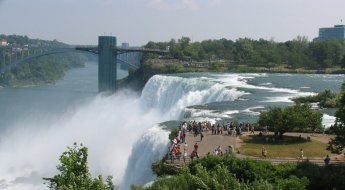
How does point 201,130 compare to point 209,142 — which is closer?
point 209,142

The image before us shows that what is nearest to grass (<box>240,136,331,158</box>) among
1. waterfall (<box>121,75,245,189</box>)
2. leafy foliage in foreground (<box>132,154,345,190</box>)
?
leafy foliage in foreground (<box>132,154,345,190</box>)

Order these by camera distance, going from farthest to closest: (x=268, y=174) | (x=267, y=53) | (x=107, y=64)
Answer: (x=267, y=53) → (x=107, y=64) → (x=268, y=174)

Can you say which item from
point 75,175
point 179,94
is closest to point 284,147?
point 75,175

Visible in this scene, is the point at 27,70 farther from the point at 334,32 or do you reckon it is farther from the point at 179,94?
the point at 334,32

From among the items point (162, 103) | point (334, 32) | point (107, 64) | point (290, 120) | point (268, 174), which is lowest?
point (162, 103)

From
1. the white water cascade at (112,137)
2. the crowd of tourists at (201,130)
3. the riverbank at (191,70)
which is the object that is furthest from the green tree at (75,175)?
the riverbank at (191,70)

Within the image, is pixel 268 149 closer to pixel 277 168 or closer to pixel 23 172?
pixel 277 168

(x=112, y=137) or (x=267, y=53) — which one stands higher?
(x=267, y=53)
